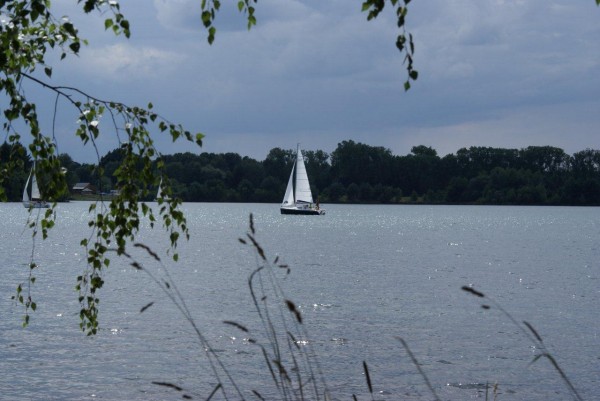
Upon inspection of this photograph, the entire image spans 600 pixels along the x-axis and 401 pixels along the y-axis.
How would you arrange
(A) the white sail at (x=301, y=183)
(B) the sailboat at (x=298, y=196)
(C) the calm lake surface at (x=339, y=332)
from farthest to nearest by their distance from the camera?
(B) the sailboat at (x=298, y=196) → (A) the white sail at (x=301, y=183) → (C) the calm lake surface at (x=339, y=332)

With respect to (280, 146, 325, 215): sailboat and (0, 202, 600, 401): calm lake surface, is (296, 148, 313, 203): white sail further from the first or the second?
(0, 202, 600, 401): calm lake surface

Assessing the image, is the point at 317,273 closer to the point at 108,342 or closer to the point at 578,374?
the point at 108,342

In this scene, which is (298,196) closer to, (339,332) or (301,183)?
(301,183)

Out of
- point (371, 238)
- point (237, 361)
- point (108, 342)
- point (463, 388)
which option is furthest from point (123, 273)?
point (371, 238)

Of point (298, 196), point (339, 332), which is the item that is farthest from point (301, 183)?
point (339, 332)

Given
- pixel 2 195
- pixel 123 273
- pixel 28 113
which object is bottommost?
pixel 123 273

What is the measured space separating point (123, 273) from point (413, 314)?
25212 millimetres

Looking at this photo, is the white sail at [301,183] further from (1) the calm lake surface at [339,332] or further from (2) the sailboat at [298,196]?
(1) the calm lake surface at [339,332]

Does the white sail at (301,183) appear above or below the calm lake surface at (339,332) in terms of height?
above

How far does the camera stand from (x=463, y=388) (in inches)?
811

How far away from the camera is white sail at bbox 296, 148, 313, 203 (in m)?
132

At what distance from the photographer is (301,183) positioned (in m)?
136

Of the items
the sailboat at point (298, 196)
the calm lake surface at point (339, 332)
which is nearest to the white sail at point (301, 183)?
the sailboat at point (298, 196)

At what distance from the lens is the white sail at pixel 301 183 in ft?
431
